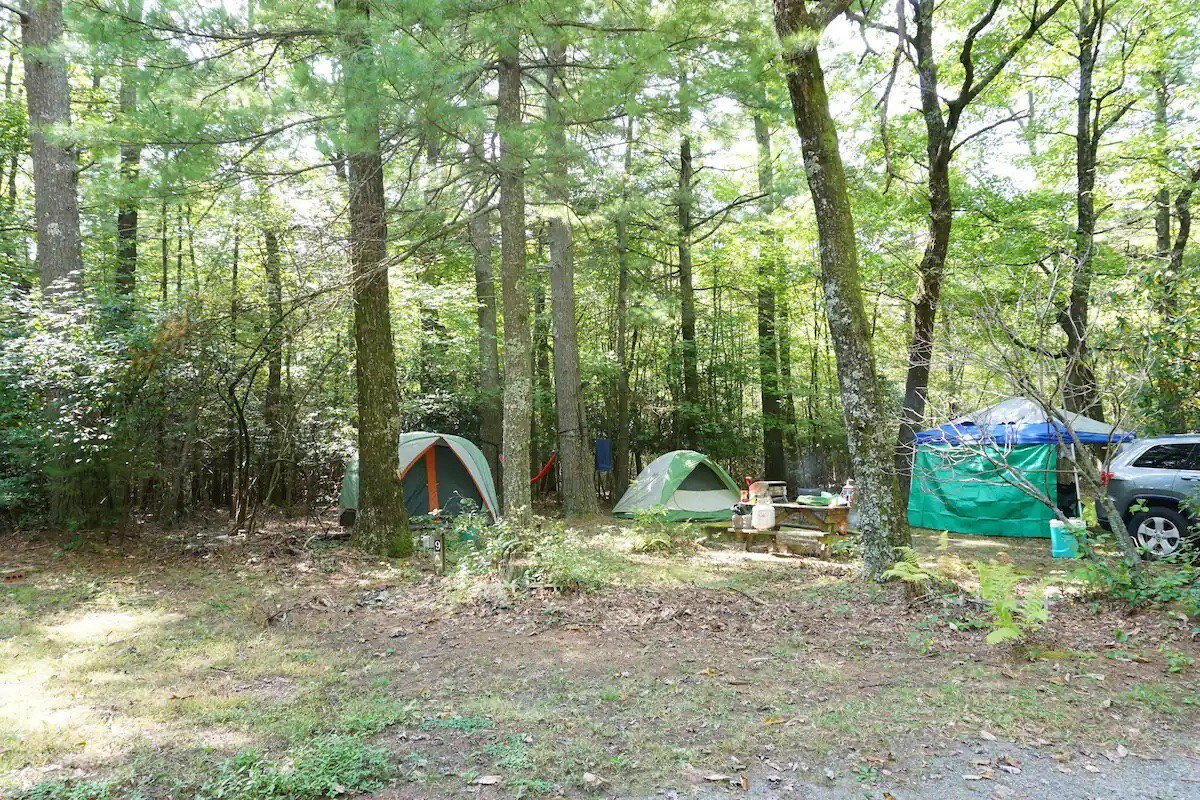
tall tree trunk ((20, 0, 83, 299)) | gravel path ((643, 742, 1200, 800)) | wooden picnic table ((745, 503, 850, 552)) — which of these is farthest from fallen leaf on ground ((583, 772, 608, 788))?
tall tree trunk ((20, 0, 83, 299))

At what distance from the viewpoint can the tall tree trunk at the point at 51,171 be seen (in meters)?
8.70

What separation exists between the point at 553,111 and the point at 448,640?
468 centimetres

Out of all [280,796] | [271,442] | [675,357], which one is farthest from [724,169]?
[280,796]

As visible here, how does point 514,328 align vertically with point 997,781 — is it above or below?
above

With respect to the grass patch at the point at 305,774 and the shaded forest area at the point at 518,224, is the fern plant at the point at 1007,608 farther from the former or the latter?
the grass patch at the point at 305,774

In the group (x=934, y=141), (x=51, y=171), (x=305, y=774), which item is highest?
(x=934, y=141)

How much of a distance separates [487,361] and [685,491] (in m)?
4.64

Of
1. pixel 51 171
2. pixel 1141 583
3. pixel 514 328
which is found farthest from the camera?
pixel 51 171

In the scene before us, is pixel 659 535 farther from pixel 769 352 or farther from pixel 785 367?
pixel 785 367

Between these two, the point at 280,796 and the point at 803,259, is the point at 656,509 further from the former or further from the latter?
the point at 803,259

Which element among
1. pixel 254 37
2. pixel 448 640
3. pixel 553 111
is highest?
pixel 254 37

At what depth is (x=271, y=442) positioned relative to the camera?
35.6 feet

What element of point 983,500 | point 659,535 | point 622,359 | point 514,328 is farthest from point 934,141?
point 514,328

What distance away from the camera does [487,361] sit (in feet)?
43.9
